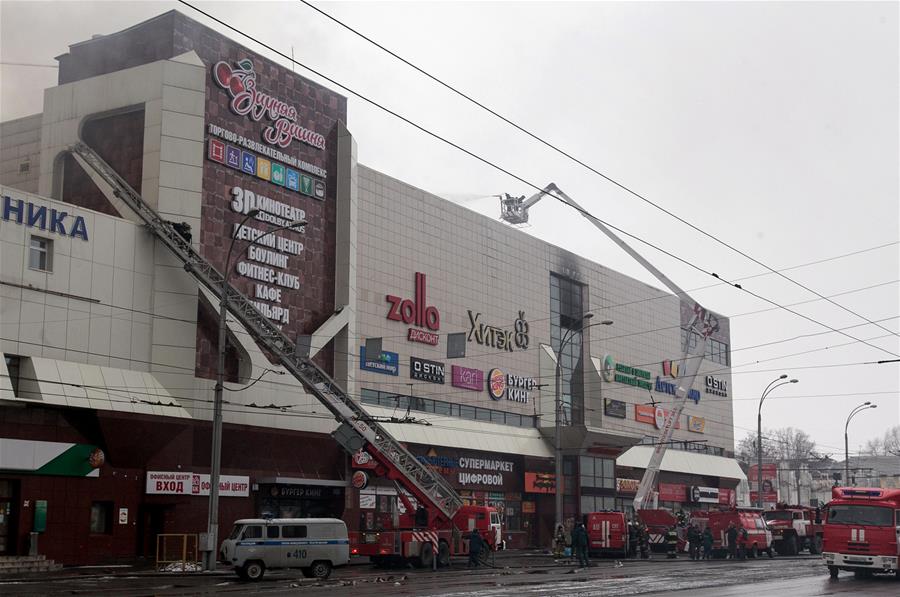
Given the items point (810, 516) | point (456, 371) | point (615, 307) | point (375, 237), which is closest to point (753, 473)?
point (615, 307)

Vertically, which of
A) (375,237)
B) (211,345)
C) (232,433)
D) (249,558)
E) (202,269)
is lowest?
(249,558)

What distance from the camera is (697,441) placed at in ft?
287

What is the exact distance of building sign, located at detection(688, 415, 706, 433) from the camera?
91125 mm

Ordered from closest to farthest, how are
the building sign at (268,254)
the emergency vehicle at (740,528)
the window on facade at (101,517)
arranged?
1. the window on facade at (101,517)
2. the building sign at (268,254)
3. the emergency vehicle at (740,528)

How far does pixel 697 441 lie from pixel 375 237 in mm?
41794

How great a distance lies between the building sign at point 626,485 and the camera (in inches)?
3049

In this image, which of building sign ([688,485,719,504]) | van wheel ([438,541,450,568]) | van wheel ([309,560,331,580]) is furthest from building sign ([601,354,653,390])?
van wheel ([309,560,331,580])

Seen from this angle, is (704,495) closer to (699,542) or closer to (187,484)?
(699,542)

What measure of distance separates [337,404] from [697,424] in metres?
54.0

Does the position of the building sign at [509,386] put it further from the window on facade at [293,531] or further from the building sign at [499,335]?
the window on facade at [293,531]

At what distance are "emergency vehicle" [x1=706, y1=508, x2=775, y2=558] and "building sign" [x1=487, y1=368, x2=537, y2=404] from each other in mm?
16313

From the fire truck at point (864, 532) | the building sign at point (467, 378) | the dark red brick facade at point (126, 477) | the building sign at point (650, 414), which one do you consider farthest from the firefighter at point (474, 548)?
the building sign at point (650, 414)

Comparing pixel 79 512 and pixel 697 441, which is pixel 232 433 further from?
pixel 697 441

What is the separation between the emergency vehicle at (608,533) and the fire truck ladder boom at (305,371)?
10.8 m
